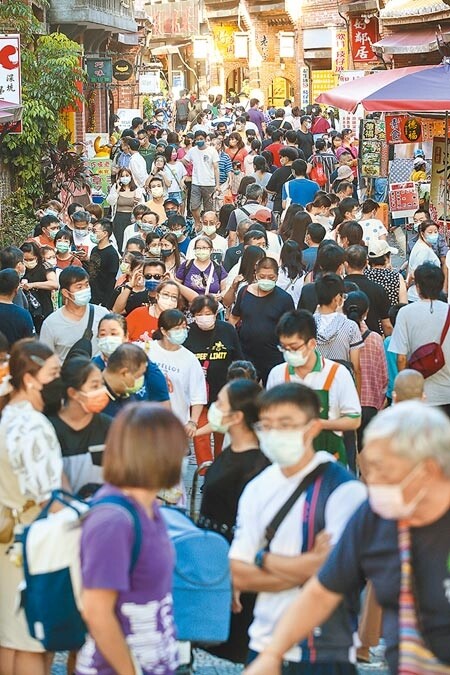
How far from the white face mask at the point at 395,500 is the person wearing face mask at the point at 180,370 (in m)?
4.88

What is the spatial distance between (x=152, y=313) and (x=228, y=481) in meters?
3.74

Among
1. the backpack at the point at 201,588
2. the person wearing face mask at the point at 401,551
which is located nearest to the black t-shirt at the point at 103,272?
the backpack at the point at 201,588

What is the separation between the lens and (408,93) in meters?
13.1

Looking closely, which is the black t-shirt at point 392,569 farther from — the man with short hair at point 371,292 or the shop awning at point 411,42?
the shop awning at point 411,42

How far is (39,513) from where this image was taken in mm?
5387

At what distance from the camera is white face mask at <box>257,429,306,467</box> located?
4.60 m

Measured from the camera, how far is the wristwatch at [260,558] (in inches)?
182

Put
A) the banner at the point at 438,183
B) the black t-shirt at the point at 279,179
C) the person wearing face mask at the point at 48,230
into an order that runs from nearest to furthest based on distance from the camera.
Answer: the person wearing face mask at the point at 48,230 → the banner at the point at 438,183 → the black t-shirt at the point at 279,179

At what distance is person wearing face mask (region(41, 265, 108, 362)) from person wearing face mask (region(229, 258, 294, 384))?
118 cm

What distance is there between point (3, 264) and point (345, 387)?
4.87 meters

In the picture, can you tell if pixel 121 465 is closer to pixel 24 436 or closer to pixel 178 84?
pixel 24 436

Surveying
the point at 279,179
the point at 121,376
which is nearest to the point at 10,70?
the point at 279,179

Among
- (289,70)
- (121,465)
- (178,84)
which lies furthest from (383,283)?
(178,84)

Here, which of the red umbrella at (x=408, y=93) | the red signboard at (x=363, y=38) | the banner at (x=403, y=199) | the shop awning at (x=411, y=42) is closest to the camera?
the red umbrella at (x=408, y=93)
